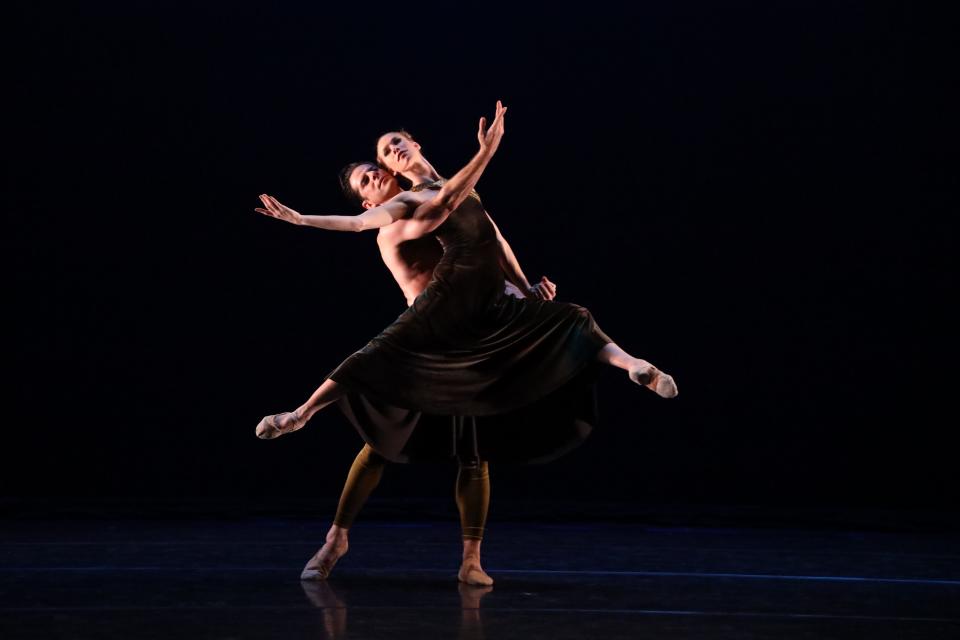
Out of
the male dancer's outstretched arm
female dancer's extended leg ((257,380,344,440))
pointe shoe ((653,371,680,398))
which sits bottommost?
female dancer's extended leg ((257,380,344,440))

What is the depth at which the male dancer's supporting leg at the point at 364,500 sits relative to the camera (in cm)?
327

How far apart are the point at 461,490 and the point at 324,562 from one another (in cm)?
43

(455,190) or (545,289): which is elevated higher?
(455,190)

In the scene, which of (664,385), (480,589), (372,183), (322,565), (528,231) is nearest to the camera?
(664,385)

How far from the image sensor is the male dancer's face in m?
3.42

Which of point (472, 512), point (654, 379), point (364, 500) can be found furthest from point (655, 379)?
point (364, 500)

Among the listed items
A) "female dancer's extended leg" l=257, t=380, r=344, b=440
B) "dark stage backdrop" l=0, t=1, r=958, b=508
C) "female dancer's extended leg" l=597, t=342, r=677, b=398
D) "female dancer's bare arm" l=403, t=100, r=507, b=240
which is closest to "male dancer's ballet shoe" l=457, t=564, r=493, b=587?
"female dancer's extended leg" l=257, t=380, r=344, b=440

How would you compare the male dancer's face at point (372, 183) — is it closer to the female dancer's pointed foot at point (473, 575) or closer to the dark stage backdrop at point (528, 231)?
the female dancer's pointed foot at point (473, 575)

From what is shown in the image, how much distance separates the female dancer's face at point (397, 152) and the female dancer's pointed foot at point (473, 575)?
112 centimetres

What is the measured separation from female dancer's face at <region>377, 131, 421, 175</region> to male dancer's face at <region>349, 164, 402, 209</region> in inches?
1.4

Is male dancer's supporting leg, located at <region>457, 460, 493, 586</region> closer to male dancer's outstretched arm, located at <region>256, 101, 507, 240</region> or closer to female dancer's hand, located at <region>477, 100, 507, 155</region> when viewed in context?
male dancer's outstretched arm, located at <region>256, 101, 507, 240</region>

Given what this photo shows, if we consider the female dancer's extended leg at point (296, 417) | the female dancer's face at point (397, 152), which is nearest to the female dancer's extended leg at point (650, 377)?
the female dancer's extended leg at point (296, 417)

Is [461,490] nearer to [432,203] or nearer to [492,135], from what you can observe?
[432,203]

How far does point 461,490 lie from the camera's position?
3.37 m
